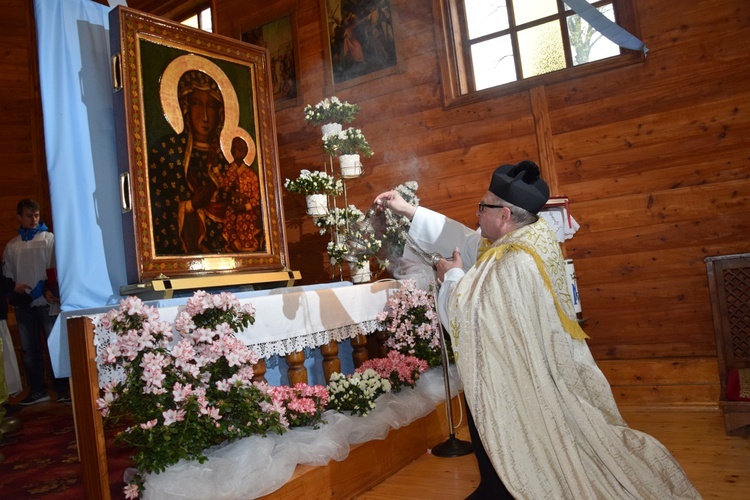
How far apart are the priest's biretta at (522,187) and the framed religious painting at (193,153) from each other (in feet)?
6.92

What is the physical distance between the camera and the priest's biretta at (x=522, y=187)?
2.70 metres

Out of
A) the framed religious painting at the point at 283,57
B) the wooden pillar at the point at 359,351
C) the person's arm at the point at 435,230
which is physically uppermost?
the framed religious painting at the point at 283,57

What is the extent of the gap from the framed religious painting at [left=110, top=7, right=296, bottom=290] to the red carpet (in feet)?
3.94

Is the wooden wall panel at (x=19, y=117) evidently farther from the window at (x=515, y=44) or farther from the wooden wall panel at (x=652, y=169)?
the wooden wall panel at (x=652, y=169)

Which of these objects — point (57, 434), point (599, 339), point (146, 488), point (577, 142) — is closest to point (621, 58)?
point (577, 142)

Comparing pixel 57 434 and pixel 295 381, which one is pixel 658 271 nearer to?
pixel 295 381

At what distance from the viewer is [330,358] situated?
13.8 ft

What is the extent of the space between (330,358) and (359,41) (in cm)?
373

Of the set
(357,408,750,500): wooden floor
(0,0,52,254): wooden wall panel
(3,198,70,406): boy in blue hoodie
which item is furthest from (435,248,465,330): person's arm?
(0,0,52,254): wooden wall panel

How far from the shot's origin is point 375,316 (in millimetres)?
4473

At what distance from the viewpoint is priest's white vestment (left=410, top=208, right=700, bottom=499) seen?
2.48 meters

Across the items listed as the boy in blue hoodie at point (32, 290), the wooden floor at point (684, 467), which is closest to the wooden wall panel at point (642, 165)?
the wooden floor at point (684, 467)

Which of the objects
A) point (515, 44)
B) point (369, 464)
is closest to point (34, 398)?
point (369, 464)

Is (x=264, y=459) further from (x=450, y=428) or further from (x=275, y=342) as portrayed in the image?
(x=450, y=428)
